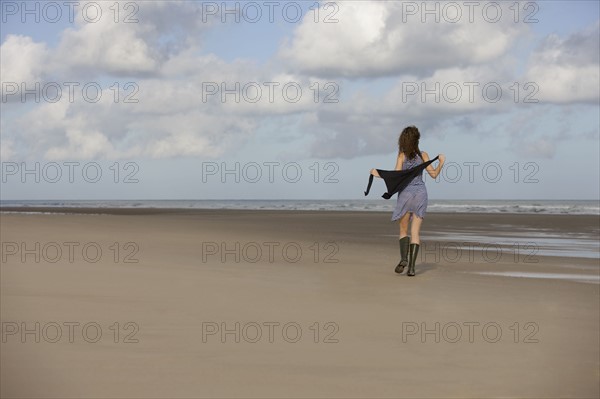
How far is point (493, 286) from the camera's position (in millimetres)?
8734

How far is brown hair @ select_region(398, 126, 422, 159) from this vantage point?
1020 cm

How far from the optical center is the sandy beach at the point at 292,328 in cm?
448

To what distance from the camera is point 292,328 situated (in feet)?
19.8

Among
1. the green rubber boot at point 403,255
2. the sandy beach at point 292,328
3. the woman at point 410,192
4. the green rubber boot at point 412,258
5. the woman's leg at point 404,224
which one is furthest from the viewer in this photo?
the woman's leg at point 404,224

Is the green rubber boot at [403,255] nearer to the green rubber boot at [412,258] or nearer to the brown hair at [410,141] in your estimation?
the green rubber boot at [412,258]

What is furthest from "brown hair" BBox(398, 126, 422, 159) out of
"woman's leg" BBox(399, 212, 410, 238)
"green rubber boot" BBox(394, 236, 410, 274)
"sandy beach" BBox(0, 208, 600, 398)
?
"sandy beach" BBox(0, 208, 600, 398)

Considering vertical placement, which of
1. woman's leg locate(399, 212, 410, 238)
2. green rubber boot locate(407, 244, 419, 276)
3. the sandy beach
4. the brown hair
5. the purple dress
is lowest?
the sandy beach

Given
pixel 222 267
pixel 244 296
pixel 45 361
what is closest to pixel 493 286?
pixel 244 296

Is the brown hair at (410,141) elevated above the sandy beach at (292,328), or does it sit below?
above

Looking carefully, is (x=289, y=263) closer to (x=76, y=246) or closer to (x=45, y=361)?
(x=76, y=246)

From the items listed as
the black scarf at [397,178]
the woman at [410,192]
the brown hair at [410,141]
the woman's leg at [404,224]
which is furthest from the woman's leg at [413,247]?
the brown hair at [410,141]

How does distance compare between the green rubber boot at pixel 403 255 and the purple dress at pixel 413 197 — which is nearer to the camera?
the green rubber boot at pixel 403 255

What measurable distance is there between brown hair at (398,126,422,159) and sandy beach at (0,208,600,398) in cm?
179

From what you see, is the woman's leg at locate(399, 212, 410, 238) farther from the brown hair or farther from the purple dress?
the brown hair
